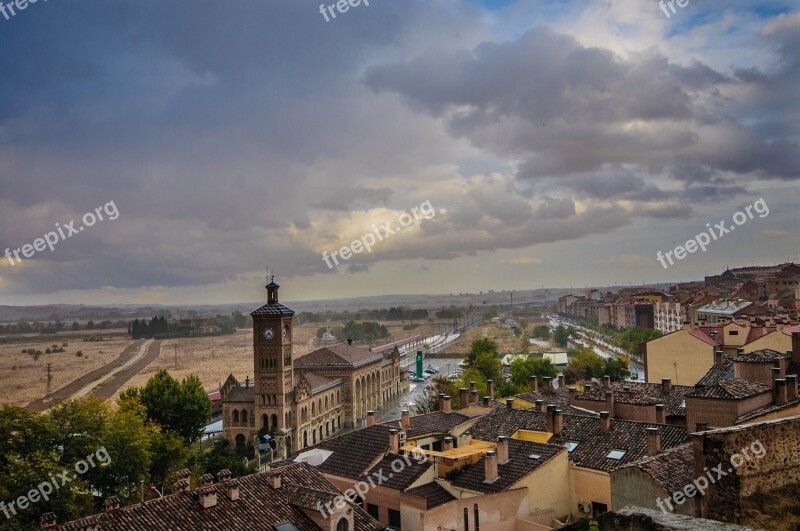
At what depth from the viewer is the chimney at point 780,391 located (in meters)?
20.3

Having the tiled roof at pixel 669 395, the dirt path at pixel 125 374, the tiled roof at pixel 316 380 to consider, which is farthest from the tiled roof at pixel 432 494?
the dirt path at pixel 125 374

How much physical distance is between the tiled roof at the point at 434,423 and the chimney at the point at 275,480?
8073 mm

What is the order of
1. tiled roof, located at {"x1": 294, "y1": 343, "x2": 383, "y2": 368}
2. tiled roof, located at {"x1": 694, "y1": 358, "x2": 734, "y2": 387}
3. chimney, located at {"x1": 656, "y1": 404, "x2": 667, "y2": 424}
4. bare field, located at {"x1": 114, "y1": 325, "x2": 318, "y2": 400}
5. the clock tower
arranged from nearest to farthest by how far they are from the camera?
1. chimney, located at {"x1": 656, "y1": 404, "x2": 667, "y2": 424}
2. tiled roof, located at {"x1": 694, "y1": 358, "x2": 734, "y2": 387}
3. the clock tower
4. tiled roof, located at {"x1": 294, "y1": 343, "x2": 383, "y2": 368}
5. bare field, located at {"x1": 114, "y1": 325, "x2": 318, "y2": 400}

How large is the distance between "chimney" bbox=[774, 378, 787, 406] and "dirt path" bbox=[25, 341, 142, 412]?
2428 inches

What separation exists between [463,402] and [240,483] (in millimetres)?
22643

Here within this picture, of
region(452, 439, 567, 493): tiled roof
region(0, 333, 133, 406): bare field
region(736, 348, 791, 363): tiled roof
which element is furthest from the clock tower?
region(736, 348, 791, 363): tiled roof

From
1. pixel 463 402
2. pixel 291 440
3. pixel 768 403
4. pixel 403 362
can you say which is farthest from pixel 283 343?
pixel 403 362

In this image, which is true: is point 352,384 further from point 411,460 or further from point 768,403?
point 768,403

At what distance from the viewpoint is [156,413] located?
43.0 m

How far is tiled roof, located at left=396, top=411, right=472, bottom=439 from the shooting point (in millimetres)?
26312

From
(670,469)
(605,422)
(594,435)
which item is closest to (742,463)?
(670,469)

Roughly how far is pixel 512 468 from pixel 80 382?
90.6 metres

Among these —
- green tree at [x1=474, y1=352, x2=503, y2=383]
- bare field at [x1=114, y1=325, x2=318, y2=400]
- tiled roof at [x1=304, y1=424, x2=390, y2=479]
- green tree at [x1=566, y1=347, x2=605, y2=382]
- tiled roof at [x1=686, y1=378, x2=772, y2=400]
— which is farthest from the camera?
bare field at [x1=114, y1=325, x2=318, y2=400]

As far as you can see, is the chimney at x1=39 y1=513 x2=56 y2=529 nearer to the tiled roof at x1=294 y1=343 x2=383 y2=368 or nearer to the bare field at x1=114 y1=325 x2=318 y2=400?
the tiled roof at x1=294 y1=343 x2=383 y2=368
